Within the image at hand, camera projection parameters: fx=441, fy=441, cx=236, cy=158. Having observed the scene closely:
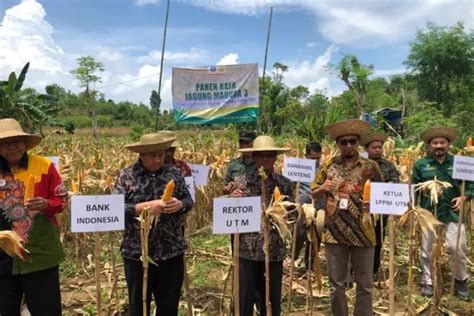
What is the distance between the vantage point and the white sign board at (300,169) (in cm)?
367

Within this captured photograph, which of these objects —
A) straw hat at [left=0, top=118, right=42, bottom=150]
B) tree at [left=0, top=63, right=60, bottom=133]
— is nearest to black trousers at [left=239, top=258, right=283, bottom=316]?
straw hat at [left=0, top=118, right=42, bottom=150]

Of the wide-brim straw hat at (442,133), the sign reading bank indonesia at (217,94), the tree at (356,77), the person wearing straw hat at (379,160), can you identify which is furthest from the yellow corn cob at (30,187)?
the tree at (356,77)

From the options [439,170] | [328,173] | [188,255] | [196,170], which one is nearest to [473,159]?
[439,170]

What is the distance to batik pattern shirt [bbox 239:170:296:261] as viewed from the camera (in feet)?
9.87

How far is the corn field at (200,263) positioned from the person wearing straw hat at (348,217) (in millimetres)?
266

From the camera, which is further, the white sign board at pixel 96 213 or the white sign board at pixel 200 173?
the white sign board at pixel 200 173

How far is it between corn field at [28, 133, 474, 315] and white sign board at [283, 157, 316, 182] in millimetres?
833

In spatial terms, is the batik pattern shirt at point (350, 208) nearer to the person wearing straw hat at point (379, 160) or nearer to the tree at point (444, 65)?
the person wearing straw hat at point (379, 160)

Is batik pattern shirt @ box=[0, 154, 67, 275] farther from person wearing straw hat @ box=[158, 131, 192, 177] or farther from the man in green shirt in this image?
the man in green shirt

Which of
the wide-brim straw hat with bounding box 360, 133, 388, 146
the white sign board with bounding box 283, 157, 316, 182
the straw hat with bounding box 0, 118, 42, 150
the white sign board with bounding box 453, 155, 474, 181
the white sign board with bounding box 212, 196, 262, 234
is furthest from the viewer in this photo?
the wide-brim straw hat with bounding box 360, 133, 388, 146

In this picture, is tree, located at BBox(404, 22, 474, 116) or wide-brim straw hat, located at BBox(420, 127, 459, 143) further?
tree, located at BBox(404, 22, 474, 116)

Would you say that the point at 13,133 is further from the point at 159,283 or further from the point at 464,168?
the point at 464,168

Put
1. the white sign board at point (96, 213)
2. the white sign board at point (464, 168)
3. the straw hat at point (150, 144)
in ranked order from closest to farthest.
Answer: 1. the white sign board at point (96, 213)
2. the straw hat at point (150, 144)
3. the white sign board at point (464, 168)

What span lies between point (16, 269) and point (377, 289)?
3.58 metres
